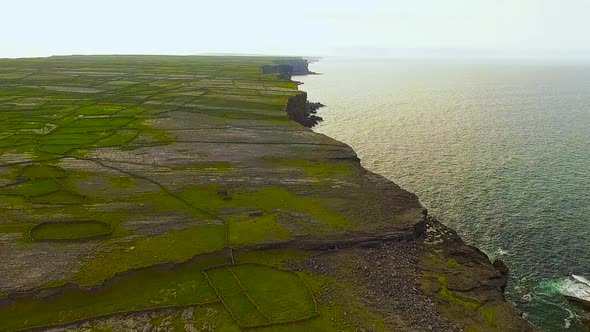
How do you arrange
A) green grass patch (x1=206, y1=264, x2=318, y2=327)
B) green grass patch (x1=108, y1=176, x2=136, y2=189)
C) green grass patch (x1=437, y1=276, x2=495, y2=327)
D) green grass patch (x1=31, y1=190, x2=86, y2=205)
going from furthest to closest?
green grass patch (x1=108, y1=176, x2=136, y2=189), green grass patch (x1=31, y1=190, x2=86, y2=205), green grass patch (x1=437, y1=276, x2=495, y2=327), green grass patch (x1=206, y1=264, x2=318, y2=327)

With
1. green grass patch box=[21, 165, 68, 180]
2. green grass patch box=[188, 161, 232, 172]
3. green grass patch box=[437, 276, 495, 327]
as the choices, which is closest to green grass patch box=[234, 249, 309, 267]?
green grass patch box=[437, 276, 495, 327]

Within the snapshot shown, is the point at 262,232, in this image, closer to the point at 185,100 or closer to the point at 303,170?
the point at 303,170

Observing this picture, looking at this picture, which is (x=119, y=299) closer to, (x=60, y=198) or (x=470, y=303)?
(x=60, y=198)

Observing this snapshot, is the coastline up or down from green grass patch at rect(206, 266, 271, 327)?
down

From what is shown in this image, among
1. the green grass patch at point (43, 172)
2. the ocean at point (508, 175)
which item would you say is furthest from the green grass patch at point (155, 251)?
the ocean at point (508, 175)

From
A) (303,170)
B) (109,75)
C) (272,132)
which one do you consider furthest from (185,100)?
(109,75)

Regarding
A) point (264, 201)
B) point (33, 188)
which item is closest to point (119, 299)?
point (264, 201)

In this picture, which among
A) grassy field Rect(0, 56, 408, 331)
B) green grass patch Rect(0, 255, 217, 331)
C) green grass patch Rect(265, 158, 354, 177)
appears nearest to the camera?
green grass patch Rect(0, 255, 217, 331)

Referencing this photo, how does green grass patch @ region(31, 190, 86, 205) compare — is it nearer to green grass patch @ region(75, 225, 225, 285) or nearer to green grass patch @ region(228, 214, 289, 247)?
green grass patch @ region(75, 225, 225, 285)
